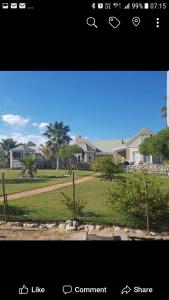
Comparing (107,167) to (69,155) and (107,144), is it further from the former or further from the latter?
(107,144)

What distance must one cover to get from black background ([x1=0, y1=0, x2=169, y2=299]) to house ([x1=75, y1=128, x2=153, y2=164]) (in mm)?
22639

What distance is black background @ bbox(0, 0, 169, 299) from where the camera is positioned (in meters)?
1.35

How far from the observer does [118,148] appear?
26.6 meters
